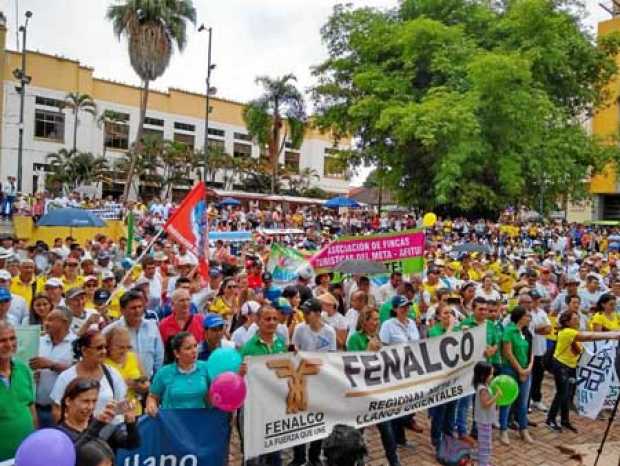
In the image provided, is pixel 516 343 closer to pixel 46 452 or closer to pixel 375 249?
pixel 375 249

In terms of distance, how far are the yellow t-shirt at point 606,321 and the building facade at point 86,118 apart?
110 ft

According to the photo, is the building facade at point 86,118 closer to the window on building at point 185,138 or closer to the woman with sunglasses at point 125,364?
the window on building at point 185,138

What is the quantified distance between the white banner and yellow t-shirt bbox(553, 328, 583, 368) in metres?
0.36

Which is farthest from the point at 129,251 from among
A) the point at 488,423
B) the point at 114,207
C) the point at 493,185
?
the point at 493,185

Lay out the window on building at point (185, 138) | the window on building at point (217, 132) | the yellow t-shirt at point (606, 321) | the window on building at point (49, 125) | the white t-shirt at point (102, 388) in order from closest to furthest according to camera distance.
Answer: the white t-shirt at point (102, 388)
the yellow t-shirt at point (606, 321)
the window on building at point (49, 125)
the window on building at point (185, 138)
the window on building at point (217, 132)

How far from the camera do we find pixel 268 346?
509cm

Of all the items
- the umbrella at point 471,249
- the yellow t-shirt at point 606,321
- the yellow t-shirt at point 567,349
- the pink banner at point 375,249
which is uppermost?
the pink banner at point 375,249

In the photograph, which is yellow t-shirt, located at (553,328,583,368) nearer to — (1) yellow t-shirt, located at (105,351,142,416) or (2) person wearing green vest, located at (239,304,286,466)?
(2) person wearing green vest, located at (239,304,286,466)

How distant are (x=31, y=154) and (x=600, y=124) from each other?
42.5 meters

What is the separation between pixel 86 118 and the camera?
171ft

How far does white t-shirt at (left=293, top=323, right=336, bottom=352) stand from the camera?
559 centimetres

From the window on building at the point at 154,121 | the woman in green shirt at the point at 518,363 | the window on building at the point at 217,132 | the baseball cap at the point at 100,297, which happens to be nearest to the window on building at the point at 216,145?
the window on building at the point at 217,132

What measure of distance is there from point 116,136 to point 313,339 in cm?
5285

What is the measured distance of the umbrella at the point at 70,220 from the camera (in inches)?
467
